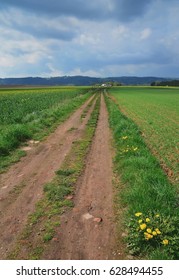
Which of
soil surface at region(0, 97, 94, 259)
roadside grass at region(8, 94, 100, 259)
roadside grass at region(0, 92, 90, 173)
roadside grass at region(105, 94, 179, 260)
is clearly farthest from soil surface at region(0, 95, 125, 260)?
roadside grass at region(0, 92, 90, 173)

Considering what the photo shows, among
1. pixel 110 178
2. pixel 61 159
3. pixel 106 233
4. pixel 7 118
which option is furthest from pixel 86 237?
pixel 7 118

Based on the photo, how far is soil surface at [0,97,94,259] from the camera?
266 inches

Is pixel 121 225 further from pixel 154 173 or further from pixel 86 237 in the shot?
pixel 154 173

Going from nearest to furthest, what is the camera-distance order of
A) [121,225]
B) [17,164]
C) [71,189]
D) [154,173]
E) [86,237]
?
[86,237]
[121,225]
[71,189]
[154,173]
[17,164]

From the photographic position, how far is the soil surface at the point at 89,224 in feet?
18.9

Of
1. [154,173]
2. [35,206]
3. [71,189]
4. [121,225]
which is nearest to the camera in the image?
[121,225]

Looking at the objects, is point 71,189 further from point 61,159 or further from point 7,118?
point 7,118

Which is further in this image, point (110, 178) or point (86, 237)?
point (110, 178)

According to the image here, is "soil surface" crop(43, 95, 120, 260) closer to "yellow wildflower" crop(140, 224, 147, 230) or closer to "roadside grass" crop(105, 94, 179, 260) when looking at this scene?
"roadside grass" crop(105, 94, 179, 260)

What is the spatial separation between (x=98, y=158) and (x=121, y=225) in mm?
5486

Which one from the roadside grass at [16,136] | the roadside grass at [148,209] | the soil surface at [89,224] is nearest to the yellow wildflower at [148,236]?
the roadside grass at [148,209]

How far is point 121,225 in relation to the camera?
22.1 ft

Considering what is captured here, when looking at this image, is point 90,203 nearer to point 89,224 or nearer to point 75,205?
point 75,205
